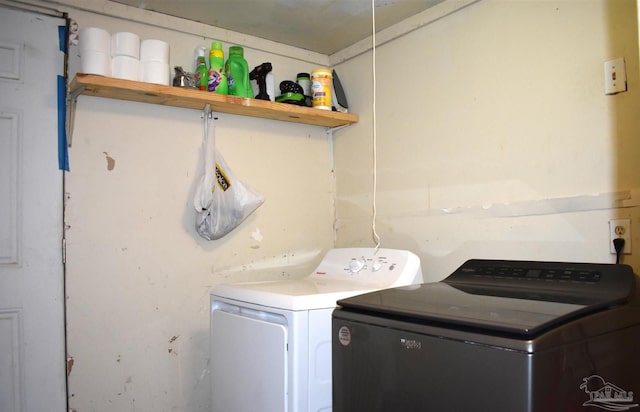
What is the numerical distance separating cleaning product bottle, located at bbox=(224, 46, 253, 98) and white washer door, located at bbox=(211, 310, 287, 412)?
97 cm

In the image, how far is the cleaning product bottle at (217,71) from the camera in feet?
6.91

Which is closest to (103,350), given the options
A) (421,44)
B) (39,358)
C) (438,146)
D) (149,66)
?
(39,358)

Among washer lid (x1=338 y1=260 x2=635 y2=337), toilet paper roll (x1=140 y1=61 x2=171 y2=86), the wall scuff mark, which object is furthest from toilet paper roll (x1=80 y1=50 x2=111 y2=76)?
washer lid (x1=338 y1=260 x2=635 y2=337)

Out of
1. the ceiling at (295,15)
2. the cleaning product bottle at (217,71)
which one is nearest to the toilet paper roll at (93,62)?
the ceiling at (295,15)

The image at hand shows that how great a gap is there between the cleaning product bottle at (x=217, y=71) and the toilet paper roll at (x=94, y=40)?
0.43 meters

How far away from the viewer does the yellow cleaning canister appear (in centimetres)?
237

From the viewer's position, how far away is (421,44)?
2.16 meters

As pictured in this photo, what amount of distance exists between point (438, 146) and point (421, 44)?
474 millimetres

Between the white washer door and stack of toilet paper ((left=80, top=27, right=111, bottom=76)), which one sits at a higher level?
stack of toilet paper ((left=80, top=27, right=111, bottom=76))

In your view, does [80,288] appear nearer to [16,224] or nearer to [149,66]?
[16,224]

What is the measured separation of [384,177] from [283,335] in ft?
3.55

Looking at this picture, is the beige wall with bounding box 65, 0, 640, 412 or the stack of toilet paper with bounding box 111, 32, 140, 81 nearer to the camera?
the beige wall with bounding box 65, 0, 640, 412

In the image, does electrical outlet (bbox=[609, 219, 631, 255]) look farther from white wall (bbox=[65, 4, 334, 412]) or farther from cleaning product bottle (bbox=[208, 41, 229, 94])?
cleaning product bottle (bbox=[208, 41, 229, 94])

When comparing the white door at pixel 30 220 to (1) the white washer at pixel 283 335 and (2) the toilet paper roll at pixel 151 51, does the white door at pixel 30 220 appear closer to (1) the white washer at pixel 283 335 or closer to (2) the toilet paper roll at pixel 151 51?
(2) the toilet paper roll at pixel 151 51
